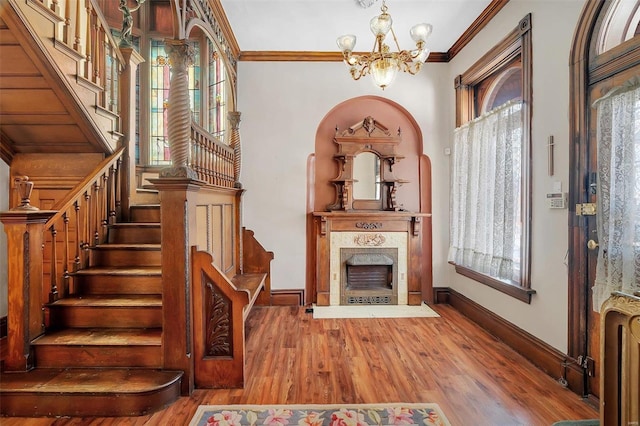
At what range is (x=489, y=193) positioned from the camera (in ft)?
10.6

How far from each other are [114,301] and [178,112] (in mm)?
1515

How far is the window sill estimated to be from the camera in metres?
2.71

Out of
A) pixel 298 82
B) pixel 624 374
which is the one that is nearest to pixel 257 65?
pixel 298 82

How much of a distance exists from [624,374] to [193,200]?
97.7 inches

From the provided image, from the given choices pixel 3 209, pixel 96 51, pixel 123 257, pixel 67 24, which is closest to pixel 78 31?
pixel 67 24

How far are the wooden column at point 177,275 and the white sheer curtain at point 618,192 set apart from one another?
2.65 m

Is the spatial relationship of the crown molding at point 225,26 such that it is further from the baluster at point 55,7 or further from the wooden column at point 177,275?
the wooden column at point 177,275

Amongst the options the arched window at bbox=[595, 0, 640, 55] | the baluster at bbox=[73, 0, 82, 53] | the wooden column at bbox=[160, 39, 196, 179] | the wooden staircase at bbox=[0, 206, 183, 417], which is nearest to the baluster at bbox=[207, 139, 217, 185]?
the wooden column at bbox=[160, 39, 196, 179]

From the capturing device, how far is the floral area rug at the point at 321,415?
75.0 inches

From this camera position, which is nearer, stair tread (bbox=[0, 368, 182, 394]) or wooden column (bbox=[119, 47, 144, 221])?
stair tread (bbox=[0, 368, 182, 394])

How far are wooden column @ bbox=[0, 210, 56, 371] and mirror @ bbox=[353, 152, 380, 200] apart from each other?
3.18 m

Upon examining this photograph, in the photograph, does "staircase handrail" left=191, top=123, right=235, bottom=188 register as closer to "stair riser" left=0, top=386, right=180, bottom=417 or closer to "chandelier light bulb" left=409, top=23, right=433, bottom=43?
"stair riser" left=0, top=386, right=180, bottom=417

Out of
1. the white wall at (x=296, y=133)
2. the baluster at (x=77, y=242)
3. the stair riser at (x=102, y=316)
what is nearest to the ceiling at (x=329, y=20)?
the white wall at (x=296, y=133)

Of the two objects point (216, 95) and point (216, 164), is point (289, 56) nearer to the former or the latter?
point (216, 95)
